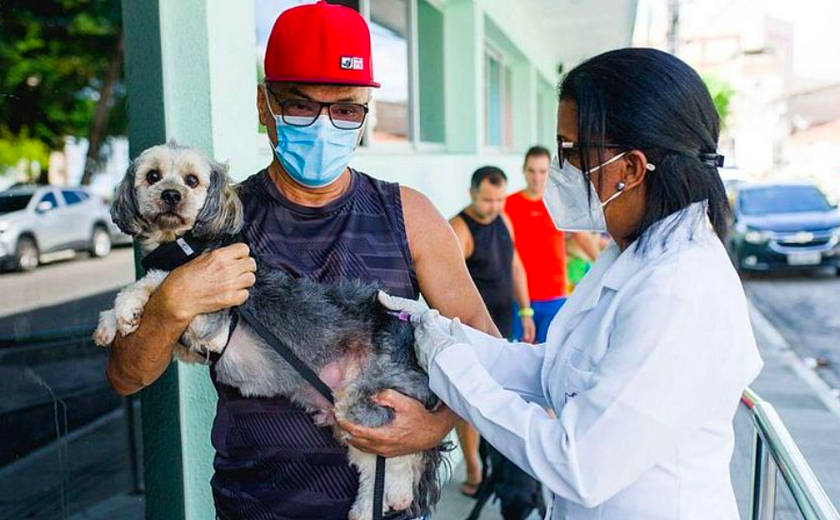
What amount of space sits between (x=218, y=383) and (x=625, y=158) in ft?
3.99

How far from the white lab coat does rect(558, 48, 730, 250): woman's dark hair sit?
0.05 m

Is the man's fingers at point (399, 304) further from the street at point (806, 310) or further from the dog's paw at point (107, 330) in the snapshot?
the street at point (806, 310)

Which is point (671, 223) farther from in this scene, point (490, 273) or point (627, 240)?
point (490, 273)

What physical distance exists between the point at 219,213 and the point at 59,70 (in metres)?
1.41

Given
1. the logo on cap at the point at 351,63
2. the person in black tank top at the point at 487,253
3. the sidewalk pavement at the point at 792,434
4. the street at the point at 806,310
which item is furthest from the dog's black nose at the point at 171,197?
the street at the point at 806,310

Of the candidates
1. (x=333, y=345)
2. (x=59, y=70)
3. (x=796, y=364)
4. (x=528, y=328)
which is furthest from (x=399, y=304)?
(x=796, y=364)

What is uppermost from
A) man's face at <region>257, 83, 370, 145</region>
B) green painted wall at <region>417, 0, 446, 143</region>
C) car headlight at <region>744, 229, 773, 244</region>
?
green painted wall at <region>417, 0, 446, 143</region>

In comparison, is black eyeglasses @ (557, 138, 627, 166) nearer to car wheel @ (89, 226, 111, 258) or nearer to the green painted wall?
car wheel @ (89, 226, 111, 258)

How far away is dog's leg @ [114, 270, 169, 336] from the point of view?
203 cm

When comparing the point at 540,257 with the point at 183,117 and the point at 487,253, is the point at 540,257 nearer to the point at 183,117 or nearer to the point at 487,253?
the point at 487,253

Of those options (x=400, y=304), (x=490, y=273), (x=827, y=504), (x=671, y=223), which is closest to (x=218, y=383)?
(x=400, y=304)

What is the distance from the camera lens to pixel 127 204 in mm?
2156

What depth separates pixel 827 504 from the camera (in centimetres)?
186

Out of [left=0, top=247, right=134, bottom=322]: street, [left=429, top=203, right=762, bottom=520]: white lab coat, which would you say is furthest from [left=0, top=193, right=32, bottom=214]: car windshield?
[left=429, top=203, right=762, bottom=520]: white lab coat
